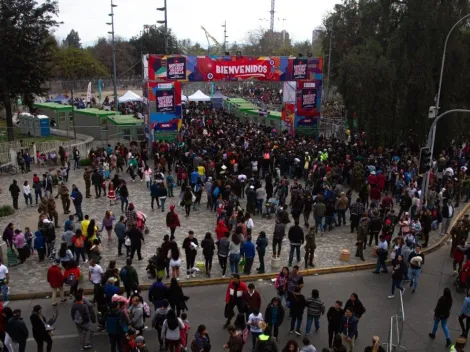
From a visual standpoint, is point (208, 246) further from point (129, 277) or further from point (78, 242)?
point (78, 242)

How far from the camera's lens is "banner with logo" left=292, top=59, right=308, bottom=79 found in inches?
1152

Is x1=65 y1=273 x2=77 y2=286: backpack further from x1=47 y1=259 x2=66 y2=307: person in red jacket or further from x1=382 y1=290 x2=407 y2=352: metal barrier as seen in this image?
x1=382 y1=290 x2=407 y2=352: metal barrier

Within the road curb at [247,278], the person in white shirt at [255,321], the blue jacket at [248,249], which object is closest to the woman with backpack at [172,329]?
the person in white shirt at [255,321]

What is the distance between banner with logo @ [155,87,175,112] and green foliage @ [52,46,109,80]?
4674cm

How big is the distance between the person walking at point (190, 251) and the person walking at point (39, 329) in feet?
13.8

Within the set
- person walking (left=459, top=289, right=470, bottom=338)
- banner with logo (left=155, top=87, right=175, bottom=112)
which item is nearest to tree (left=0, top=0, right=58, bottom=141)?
banner with logo (left=155, top=87, right=175, bottom=112)

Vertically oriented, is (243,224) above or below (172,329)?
above

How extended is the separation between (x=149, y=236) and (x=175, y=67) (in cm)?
1380

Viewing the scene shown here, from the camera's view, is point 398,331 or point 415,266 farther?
point 415,266

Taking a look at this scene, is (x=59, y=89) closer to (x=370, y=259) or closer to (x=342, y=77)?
(x=342, y=77)

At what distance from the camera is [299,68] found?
2939 centimetres

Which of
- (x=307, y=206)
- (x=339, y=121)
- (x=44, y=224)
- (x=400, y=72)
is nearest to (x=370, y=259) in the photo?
(x=307, y=206)

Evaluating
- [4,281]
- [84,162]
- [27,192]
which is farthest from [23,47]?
[4,281]

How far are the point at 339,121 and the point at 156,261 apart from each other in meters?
26.3
